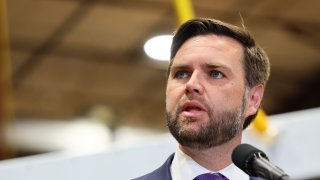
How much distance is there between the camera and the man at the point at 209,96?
4.03ft

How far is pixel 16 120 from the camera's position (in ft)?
17.7

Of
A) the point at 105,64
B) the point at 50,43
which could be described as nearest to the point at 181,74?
the point at 50,43

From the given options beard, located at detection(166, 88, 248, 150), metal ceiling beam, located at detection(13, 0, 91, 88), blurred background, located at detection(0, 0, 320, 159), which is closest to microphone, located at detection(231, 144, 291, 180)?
beard, located at detection(166, 88, 248, 150)

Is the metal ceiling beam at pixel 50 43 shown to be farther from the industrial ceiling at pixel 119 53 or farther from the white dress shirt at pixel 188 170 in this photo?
the white dress shirt at pixel 188 170

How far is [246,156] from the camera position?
98 cm

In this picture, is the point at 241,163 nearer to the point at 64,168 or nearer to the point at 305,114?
the point at 305,114

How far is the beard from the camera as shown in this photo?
1223 millimetres

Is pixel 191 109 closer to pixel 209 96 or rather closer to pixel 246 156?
pixel 209 96

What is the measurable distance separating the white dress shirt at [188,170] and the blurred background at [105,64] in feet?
4.26

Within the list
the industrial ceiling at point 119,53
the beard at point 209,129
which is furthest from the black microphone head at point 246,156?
the industrial ceiling at point 119,53

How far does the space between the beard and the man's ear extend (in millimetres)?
57

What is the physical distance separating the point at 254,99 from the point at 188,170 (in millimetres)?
237

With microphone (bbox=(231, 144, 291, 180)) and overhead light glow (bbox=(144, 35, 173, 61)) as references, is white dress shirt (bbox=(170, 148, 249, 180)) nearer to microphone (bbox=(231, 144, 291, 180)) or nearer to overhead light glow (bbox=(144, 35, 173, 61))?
microphone (bbox=(231, 144, 291, 180))

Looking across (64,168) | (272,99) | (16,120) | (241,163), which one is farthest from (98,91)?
(241,163)
